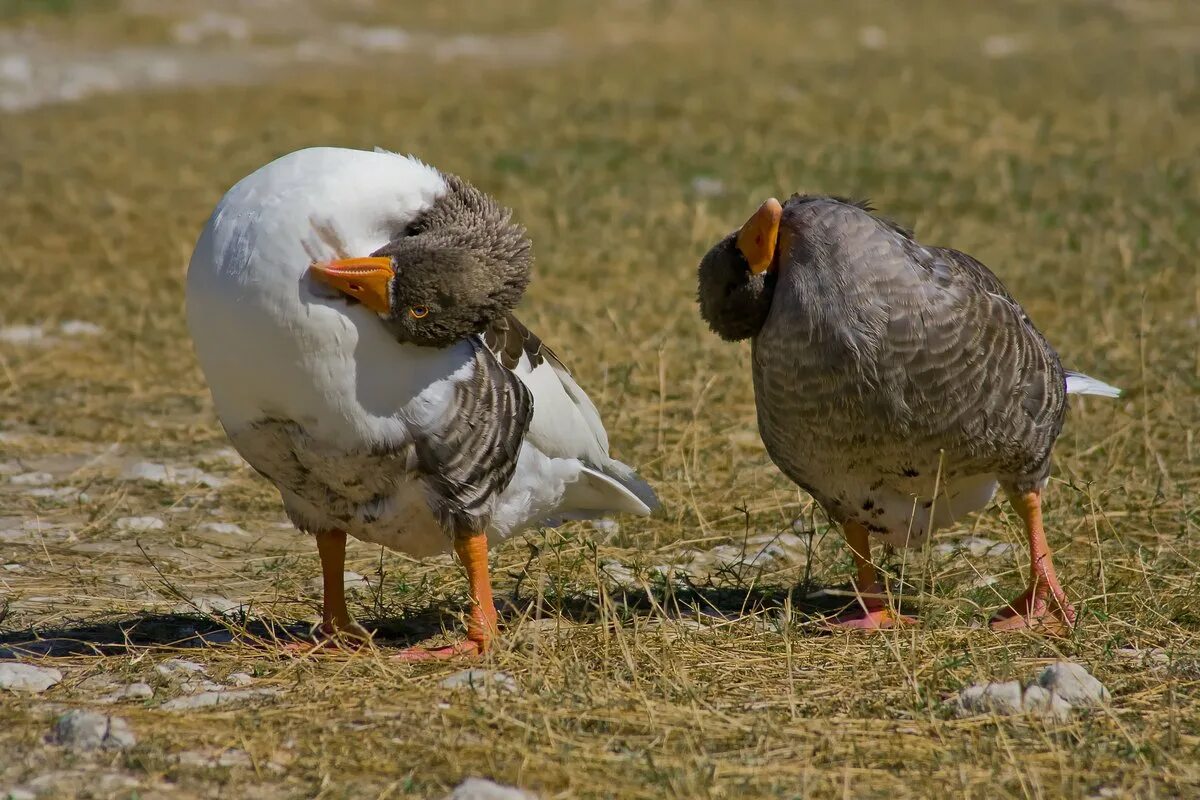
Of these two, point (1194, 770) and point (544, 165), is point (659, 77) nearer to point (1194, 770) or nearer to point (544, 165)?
point (544, 165)

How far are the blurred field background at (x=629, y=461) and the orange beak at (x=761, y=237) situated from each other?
3.59 feet

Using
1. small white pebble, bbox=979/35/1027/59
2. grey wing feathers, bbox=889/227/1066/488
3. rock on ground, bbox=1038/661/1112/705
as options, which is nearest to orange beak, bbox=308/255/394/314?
grey wing feathers, bbox=889/227/1066/488

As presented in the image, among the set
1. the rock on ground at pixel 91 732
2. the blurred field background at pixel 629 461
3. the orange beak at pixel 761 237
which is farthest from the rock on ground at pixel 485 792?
the orange beak at pixel 761 237

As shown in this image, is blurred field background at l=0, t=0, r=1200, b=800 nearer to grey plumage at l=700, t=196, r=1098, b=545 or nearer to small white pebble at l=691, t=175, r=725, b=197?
small white pebble at l=691, t=175, r=725, b=197

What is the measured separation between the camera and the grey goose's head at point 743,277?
4.86 m

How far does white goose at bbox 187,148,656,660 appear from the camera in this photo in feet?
13.6

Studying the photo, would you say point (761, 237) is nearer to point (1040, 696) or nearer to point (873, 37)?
point (1040, 696)

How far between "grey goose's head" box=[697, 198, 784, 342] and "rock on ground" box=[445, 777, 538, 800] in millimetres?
1941

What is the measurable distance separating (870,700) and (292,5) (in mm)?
20375

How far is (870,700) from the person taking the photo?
13.9 ft

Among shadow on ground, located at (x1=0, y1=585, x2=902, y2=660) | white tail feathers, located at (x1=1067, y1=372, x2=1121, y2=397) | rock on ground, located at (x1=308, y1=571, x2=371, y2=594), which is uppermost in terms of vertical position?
white tail feathers, located at (x1=1067, y1=372, x2=1121, y2=397)

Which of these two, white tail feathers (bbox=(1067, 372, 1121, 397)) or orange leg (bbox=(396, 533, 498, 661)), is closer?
orange leg (bbox=(396, 533, 498, 661))

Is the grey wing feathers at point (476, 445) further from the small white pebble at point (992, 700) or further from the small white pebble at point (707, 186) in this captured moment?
the small white pebble at point (707, 186)

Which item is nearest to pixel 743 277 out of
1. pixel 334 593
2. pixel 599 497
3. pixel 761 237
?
pixel 761 237
